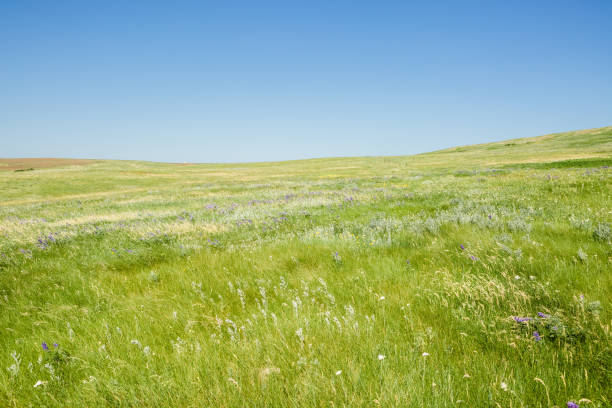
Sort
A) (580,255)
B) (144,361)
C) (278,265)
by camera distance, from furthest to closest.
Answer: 1. (278,265)
2. (580,255)
3. (144,361)

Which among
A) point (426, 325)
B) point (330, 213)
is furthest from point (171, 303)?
point (330, 213)

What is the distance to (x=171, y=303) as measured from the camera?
3.27m

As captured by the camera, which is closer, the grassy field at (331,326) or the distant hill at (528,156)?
→ the grassy field at (331,326)

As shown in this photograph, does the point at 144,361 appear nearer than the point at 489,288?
Yes

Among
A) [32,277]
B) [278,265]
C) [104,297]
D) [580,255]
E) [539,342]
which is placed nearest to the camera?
[539,342]

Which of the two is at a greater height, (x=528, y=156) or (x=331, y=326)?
(x=528, y=156)

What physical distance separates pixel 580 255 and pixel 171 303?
4826 millimetres

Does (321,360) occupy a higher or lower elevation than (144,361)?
higher

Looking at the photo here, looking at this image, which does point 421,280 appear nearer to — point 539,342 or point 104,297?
point 539,342

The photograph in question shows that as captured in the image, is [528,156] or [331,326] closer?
[331,326]

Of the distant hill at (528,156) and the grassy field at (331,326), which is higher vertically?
the distant hill at (528,156)

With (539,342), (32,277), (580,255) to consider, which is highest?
(580,255)

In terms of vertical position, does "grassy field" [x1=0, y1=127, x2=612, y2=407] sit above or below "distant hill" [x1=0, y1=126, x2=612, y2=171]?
below

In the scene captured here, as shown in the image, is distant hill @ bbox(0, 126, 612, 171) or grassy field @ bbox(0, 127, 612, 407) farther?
distant hill @ bbox(0, 126, 612, 171)
